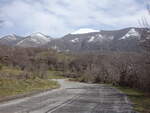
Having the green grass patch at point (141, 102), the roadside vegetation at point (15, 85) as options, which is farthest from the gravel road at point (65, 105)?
the roadside vegetation at point (15, 85)

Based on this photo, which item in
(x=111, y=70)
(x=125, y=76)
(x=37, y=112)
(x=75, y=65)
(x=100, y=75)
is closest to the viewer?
(x=37, y=112)

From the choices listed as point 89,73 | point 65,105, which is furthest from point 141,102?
point 89,73

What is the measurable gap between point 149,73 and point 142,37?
1162 cm

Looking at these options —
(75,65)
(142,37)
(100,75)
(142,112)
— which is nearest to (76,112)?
(142,112)

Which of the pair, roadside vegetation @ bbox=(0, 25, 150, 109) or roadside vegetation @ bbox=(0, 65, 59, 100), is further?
roadside vegetation @ bbox=(0, 25, 150, 109)

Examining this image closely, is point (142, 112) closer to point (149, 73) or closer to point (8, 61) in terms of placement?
point (149, 73)

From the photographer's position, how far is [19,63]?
93.3 metres

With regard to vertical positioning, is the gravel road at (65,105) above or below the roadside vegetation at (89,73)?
below

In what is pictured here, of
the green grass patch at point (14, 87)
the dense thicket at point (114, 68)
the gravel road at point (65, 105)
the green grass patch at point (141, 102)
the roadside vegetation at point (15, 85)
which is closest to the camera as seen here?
the gravel road at point (65, 105)

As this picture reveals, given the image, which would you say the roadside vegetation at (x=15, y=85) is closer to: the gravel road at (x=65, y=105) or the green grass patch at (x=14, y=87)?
the green grass patch at (x=14, y=87)

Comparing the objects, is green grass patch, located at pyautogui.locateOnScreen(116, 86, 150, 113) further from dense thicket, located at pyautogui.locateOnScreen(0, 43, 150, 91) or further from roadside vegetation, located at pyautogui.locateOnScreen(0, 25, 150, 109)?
dense thicket, located at pyautogui.locateOnScreen(0, 43, 150, 91)

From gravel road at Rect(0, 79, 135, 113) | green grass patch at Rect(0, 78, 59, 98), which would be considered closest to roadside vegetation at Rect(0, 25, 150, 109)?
green grass patch at Rect(0, 78, 59, 98)

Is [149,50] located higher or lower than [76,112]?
higher

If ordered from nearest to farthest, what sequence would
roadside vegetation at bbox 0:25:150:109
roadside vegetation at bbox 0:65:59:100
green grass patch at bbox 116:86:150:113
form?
green grass patch at bbox 116:86:150:113 → roadside vegetation at bbox 0:65:59:100 → roadside vegetation at bbox 0:25:150:109
